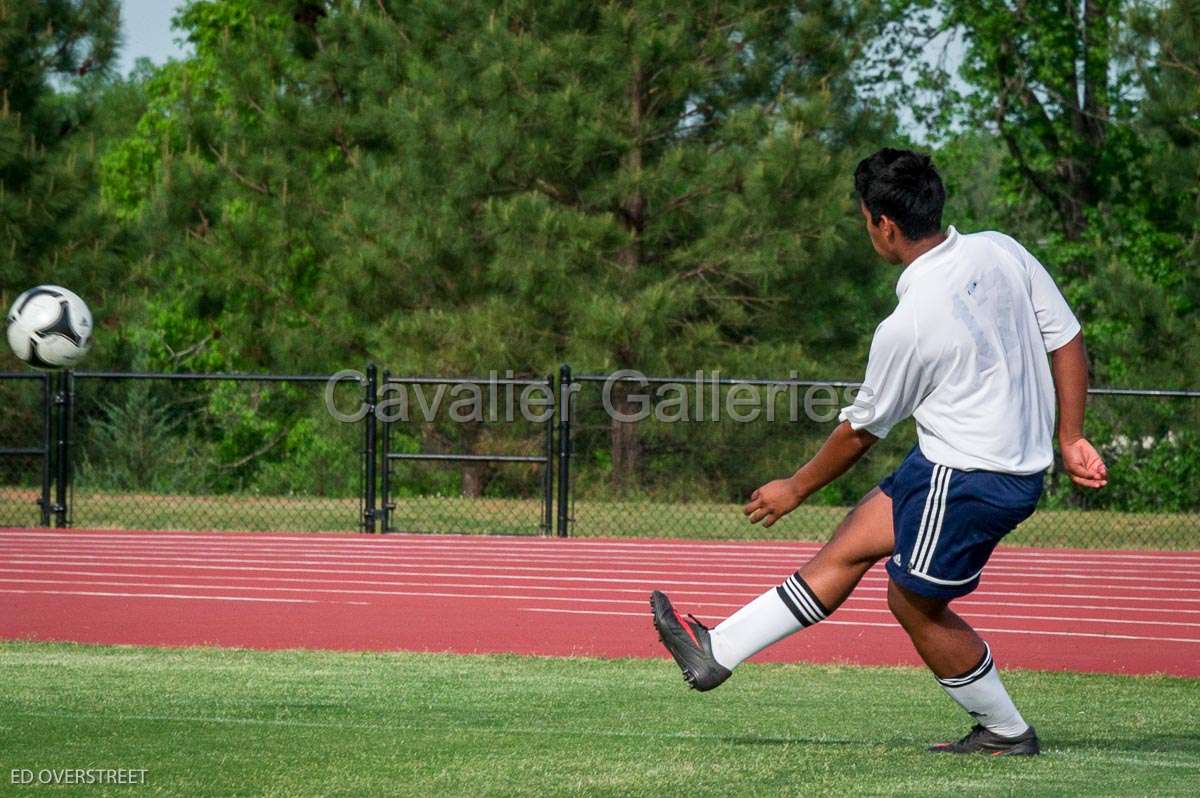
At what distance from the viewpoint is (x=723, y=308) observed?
906 inches

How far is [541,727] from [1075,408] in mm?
2281

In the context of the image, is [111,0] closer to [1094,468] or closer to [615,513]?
[615,513]

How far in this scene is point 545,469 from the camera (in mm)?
16766

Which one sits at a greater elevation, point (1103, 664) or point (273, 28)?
point (273, 28)

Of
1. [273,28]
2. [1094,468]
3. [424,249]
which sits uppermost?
[273,28]

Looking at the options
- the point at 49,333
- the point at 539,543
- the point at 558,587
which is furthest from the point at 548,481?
the point at 49,333

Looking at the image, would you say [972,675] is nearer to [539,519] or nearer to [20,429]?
[539,519]

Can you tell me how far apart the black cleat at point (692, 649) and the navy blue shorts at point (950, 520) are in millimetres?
698

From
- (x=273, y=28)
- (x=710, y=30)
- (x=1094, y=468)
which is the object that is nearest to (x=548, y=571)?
(x=1094, y=468)

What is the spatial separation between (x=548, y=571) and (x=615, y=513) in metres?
6.15

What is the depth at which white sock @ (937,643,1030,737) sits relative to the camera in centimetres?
530

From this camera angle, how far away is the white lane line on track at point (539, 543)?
1503 centimetres

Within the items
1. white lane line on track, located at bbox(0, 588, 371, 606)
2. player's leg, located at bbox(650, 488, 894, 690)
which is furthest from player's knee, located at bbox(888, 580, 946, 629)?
white lane line on track, located at bbox(0, 588, 371, 606)
